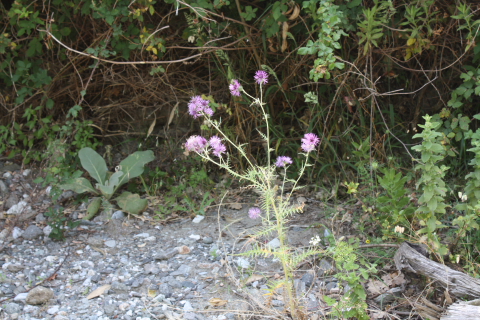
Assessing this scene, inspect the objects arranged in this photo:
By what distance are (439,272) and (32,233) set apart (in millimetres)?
2158

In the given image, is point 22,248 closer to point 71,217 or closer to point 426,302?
point 71,217

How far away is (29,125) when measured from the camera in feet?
12.3

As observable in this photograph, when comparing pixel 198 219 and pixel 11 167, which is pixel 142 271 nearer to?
pixel 198 219

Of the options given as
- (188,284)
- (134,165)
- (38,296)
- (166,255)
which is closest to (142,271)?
(166,255)

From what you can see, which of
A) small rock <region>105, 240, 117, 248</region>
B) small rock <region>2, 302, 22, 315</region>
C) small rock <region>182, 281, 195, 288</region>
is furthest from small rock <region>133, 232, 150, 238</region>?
small rock <region>2, 302, 22, 315</region>

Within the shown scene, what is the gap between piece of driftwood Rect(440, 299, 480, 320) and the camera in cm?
179

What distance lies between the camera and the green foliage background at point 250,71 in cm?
288

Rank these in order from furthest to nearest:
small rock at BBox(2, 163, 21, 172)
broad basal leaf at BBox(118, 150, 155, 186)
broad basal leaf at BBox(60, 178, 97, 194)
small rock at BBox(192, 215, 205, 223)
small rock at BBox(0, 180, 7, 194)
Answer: small rock at BBox(2, 163, 21, 172), small rock at BBox(0, 180, 7, 194), broad basal leaf at BBox(118, 150, 155, 186), broad basal leaf at BBox(60, 178, 97, 194), small rock at BBox(192, 215, 205, 223)

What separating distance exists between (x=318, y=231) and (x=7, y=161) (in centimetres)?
250

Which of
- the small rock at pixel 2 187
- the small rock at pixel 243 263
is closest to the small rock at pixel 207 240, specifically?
the small rock at pixel 243 263

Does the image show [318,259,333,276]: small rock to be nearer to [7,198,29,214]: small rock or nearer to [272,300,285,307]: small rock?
[272,300,285,307]: small rock

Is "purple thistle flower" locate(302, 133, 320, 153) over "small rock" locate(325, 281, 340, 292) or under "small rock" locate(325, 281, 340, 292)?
over

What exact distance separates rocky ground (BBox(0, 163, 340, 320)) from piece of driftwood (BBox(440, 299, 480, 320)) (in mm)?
Result: 499

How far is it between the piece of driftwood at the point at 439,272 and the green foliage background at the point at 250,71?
886 mm
